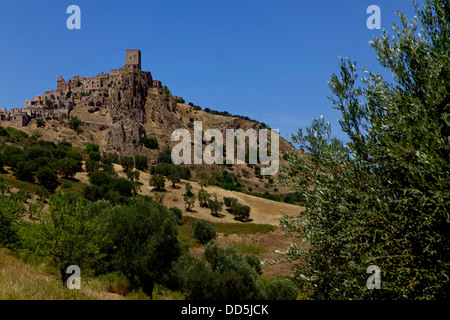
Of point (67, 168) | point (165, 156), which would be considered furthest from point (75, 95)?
point (67, 168)

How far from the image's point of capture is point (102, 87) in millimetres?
150875

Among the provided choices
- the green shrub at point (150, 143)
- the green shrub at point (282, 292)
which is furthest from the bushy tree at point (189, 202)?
the green shrub at point (150, 143)

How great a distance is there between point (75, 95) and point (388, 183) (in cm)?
15928

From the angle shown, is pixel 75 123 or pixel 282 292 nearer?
Answer: pixel 282 292

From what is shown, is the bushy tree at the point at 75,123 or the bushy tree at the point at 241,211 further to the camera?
the bushy tree at the point at 75,123

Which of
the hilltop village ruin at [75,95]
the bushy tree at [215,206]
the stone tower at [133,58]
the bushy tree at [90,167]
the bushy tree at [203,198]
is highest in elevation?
the stone tower at [133,58]

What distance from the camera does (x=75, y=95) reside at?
149 m

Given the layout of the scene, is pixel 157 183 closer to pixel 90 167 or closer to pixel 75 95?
pixel 90 167

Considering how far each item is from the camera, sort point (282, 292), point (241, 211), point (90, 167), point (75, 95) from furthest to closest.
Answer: point (75, 95) → point (90, 167) → point (241, 211) → point (282, 292)

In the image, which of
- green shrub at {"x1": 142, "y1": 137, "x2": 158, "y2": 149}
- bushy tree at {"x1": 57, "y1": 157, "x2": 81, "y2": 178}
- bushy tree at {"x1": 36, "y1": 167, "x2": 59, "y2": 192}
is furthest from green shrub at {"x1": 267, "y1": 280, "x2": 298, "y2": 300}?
green shrub at {"x1": 142, "y1": 137, "x2": 158, "y2": 149}

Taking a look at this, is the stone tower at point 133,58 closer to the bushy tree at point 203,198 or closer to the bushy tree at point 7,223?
the bushy tree at point 203,198

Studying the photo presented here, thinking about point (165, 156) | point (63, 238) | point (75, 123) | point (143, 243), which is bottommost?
point (143, 243)

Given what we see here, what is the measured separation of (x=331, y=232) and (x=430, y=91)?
4.38m

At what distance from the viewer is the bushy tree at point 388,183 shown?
291 inches
